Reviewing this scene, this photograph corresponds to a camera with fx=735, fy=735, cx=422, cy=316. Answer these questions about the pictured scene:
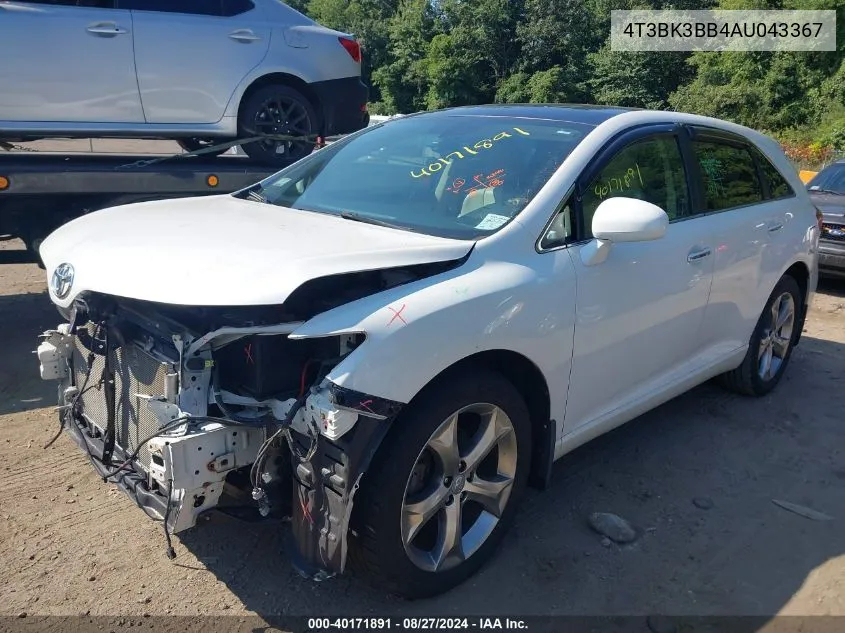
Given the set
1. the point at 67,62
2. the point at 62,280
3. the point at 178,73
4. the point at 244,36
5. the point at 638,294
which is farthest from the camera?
the point at 244,36

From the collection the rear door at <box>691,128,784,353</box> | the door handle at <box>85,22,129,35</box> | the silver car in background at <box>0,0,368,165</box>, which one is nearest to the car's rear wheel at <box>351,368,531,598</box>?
the rear door at <box>691,128,784,353</box>

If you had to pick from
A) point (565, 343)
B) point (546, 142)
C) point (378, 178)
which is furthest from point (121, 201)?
point (565, 343)

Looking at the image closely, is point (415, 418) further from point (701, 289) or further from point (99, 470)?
point (701, 289)

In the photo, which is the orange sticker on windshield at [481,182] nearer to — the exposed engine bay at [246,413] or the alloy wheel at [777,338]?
the exposed engine bay at [246,413]

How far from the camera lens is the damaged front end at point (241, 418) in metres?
2.30

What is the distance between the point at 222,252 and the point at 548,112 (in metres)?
1.89

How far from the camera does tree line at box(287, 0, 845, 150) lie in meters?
32.3

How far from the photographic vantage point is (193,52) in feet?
18.3

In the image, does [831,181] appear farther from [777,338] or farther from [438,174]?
[438,174]

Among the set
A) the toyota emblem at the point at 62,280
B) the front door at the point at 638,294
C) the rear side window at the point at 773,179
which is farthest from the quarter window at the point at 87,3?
the rear side window at the point at 773,179

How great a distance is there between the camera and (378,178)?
3465 millimetres

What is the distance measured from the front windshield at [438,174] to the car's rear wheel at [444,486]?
67 centimetres

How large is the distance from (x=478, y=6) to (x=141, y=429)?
50864 mm

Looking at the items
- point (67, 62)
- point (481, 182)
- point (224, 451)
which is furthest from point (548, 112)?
point (67, 62)
